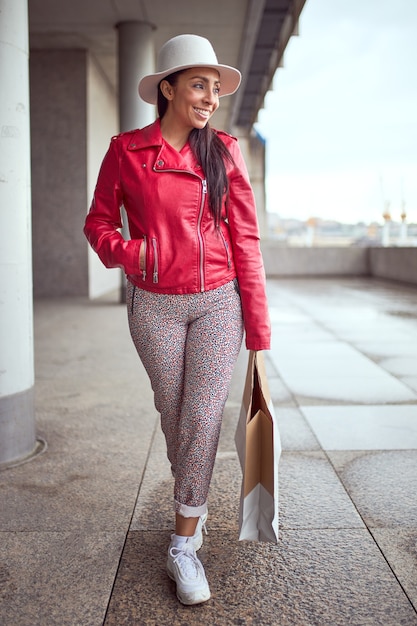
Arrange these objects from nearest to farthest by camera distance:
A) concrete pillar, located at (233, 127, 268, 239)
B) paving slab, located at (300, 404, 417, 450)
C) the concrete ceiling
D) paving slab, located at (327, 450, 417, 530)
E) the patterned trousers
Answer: the patterned trousers → paving slab, located at (327, 450, 417, 530) → paving slab, located at (300, 404, 417, 450) → the concrete ceiling → concrete pillar, located at (233, 127, 268, 239)

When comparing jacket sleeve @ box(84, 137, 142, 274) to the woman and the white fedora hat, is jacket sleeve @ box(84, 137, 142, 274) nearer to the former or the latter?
the woman

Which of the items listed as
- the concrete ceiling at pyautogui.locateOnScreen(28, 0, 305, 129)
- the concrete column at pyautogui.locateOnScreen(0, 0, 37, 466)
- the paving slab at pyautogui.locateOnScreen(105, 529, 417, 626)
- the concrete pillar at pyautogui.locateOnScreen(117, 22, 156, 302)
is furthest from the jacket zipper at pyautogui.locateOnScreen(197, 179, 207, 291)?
the concrete pillar at pyautogui.locateOnScreen(117, 22, 156, 302)

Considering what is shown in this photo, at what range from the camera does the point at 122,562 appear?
8.85ft

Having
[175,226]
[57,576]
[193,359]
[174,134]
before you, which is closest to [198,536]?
[57,576]

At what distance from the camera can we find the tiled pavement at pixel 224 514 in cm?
237

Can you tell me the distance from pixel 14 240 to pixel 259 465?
2133 millimetres

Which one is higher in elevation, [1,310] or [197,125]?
[197,125]

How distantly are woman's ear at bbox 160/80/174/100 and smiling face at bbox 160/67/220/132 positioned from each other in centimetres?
2

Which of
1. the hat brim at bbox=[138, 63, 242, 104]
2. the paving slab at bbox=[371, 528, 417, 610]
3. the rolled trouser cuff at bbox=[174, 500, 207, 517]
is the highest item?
the hat brim at bbox=[138, 63, 242, 104]

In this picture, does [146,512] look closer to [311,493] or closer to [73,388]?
[311,493]

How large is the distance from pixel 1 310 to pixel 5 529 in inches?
51.5

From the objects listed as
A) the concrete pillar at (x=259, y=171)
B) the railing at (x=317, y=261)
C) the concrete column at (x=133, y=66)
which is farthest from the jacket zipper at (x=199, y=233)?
the concrete pillar at (x=259, y=171)

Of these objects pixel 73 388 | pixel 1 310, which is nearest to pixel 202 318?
pixel 1 310

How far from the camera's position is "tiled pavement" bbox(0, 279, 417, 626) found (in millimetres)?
2373
